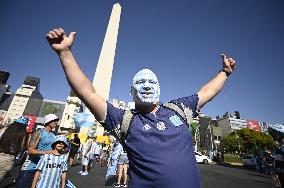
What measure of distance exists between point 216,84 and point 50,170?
122 inches

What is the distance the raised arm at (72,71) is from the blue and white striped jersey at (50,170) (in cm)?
258

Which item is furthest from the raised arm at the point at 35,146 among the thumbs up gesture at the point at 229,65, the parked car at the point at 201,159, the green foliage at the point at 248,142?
the green foliage at the point at 248,142

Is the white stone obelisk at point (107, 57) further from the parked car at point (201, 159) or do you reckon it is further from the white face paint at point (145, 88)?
the white face paint at point (145, 88)

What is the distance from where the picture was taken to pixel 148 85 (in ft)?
6.68

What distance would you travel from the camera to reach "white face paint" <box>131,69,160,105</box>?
196 cm

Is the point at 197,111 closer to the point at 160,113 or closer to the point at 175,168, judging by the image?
the point at 160,113

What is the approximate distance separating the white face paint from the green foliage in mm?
59454

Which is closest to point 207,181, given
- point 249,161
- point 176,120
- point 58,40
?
point 176,120

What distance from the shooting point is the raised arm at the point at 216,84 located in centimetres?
224

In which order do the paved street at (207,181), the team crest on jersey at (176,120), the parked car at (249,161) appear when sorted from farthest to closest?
the parked car at (249,161)
the paved street at (207,181)
the team crest on jersey at (176,120)

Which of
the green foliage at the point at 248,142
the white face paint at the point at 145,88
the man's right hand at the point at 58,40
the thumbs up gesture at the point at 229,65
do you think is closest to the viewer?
the man's right hand at the point at 58,40

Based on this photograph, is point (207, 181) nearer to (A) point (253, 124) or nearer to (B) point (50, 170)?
(B) point (50, 170)

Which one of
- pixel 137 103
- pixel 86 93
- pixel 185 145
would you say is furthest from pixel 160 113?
pixel 86 93

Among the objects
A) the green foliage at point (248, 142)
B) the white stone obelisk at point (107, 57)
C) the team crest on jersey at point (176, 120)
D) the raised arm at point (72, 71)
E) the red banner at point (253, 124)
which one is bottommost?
the team crest on jersey at point (176, 120)
